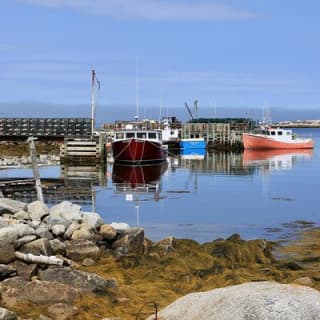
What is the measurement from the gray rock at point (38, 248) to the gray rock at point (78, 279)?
49.1 inches

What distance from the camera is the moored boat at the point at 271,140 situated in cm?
9206

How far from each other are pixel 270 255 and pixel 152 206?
1363cm

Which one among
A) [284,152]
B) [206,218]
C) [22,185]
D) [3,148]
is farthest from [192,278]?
[284,152]

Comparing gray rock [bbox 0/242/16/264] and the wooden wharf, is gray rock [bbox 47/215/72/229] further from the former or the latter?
the wooden wharf

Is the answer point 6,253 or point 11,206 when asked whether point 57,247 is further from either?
point 11,206

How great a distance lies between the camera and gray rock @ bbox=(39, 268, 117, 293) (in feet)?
39.5

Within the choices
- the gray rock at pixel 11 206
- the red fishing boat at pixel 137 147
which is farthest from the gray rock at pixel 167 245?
the red fishing boat at pixel 137 147

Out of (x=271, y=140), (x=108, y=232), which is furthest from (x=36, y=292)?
(x=271, y=140)

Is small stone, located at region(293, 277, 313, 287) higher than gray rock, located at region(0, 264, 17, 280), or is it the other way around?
gray rock, located at region(0, 264, 17, 280)

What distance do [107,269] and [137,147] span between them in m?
45.6

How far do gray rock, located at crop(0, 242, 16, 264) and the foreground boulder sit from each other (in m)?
7.10

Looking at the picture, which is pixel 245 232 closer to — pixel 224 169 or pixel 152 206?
pixel 152 206

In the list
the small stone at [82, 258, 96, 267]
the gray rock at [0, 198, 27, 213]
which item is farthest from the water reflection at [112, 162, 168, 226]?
the small stone at [82, 258, 96, 267]

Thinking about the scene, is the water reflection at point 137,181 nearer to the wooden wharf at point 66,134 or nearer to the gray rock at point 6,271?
the wooden wharf at point 66,134
